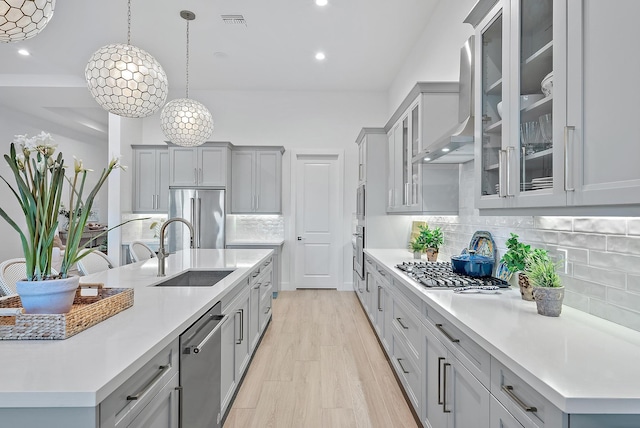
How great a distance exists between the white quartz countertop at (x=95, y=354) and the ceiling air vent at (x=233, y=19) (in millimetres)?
3271

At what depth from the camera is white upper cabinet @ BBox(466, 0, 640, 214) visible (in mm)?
1005

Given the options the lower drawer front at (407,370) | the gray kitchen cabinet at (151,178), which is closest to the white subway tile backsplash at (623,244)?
the lower drawer front at (407,370)

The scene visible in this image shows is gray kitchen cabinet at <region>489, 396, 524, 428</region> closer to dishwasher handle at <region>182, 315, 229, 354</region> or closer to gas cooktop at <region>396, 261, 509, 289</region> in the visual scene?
gas cooktop at <region>396, 261, 509, 289</region>

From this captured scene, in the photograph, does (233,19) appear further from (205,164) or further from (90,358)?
(90,358)

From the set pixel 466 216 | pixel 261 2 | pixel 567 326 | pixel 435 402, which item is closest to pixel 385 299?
pixel 466 216

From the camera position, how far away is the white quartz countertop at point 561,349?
0.83 metres

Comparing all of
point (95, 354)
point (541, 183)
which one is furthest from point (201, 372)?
point (541, 183)

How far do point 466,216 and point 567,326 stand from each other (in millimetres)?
1690

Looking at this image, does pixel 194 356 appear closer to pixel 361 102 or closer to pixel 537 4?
pixel 537 4

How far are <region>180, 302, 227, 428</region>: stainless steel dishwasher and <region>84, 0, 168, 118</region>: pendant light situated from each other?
4.86 ft

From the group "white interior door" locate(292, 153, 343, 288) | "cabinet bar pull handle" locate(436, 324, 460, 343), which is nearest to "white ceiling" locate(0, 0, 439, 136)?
"white interior door" locate(292, 153, 343, 288)

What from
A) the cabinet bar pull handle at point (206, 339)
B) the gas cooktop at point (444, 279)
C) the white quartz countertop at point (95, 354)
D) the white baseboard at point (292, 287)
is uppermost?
the gas cooktop at point (444, 279)

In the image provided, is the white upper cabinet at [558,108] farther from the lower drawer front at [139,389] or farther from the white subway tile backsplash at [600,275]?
the lower drawer front at [139,389]

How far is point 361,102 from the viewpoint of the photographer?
6.09 metres
